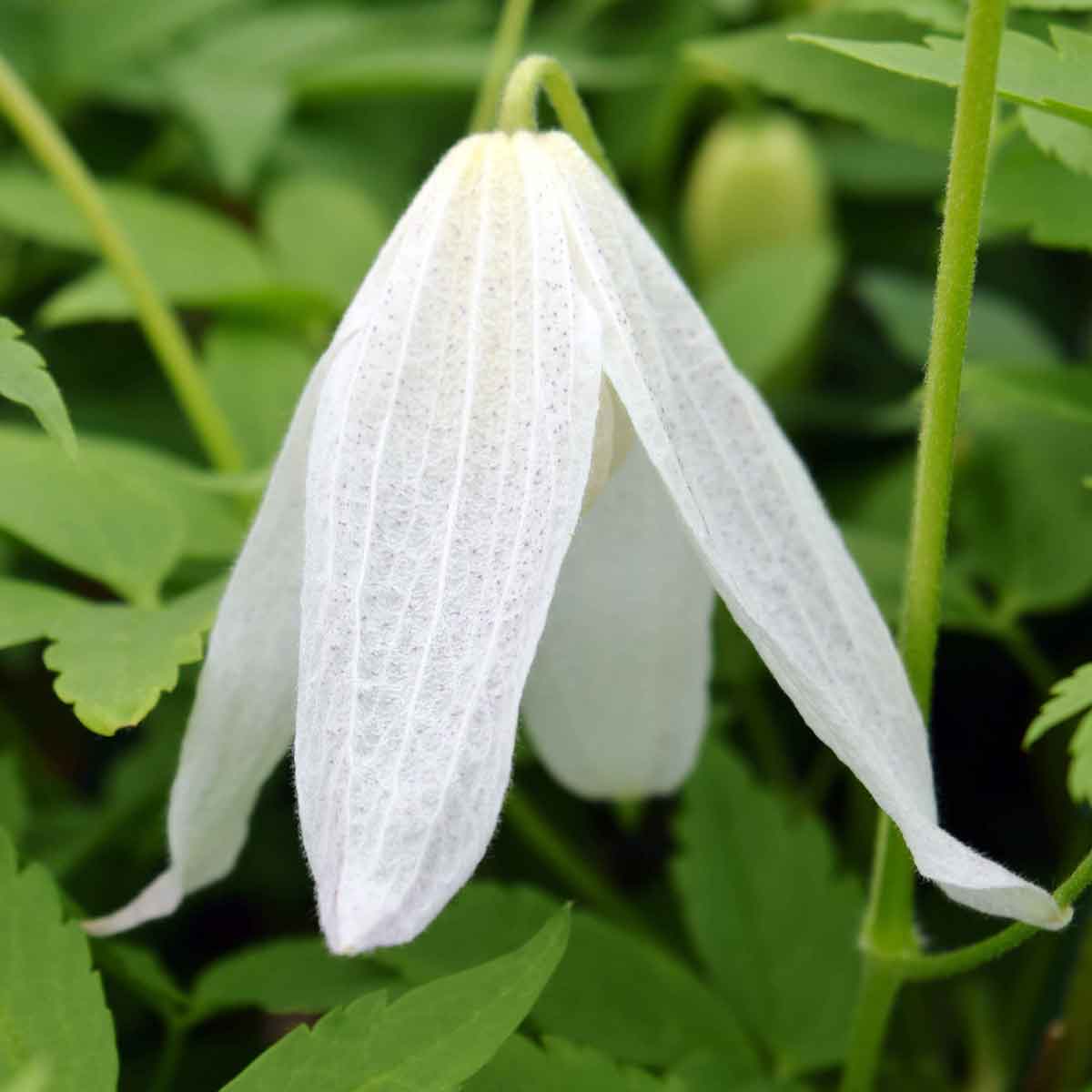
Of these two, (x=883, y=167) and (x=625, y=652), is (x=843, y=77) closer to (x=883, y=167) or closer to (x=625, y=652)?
(x=625, y=652)

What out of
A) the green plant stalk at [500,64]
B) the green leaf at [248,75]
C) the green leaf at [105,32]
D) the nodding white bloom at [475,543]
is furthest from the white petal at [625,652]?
the green leaf at [105,32]

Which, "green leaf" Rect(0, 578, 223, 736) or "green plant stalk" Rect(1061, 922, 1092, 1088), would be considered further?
"green plant stalk" Rect(1061, 922, 1092, 1088)

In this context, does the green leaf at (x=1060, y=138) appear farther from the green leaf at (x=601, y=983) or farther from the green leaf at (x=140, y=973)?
the green leaf at (x=140, y=973)

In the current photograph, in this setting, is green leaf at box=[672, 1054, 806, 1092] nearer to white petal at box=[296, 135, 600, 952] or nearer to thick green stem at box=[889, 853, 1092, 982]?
thick green stem at box=[889, 853, 1092, 982]

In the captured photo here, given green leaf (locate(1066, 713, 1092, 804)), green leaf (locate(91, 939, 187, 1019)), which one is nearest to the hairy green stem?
green leaf (locate(91, 939, 187, 1019))

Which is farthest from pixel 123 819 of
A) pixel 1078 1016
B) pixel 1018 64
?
pixel 1018 64
